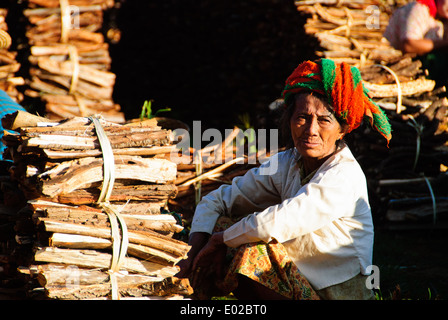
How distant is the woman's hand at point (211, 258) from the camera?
295 cm

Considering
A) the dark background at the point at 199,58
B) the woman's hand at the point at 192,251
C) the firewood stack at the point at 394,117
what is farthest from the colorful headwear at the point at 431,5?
the woman's hand at the point at 192,251

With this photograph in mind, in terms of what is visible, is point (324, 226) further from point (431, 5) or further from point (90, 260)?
point (431, 5)

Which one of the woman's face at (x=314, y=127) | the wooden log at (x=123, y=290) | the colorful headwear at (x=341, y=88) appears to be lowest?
the wooden log at (x=123, y=290)

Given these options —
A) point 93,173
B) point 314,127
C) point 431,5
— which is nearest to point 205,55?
point 431,5

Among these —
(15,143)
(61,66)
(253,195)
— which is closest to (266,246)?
(253,195)

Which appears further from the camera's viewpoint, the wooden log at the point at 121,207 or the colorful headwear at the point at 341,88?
the colorful headwear at the point at 341,88

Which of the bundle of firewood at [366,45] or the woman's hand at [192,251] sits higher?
the bundle of firewood at [366,45]

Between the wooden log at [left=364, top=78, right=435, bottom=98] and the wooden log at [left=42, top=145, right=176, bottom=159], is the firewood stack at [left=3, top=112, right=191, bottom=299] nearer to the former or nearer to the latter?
the wooden log at [left=42, top=145, right=176, bottom=159]

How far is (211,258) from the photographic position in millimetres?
2998

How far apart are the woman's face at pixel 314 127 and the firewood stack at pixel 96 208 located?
2.49 ft

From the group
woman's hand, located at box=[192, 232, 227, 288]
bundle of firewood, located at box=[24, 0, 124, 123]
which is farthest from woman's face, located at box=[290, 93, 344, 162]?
bundle of firewood, located at box=[24, 0, 124, 123]

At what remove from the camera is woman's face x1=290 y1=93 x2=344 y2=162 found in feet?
9.53

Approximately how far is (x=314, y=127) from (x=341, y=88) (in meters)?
0.26

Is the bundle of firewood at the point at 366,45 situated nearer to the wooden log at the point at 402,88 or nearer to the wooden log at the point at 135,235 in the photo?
the wooden log at the point at 402,88
